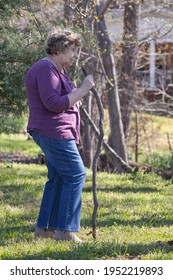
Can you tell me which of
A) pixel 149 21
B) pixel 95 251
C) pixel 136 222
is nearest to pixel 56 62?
pixel 95 251

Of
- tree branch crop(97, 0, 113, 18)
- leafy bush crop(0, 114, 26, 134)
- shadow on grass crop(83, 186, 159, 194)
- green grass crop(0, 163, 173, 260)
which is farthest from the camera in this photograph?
tree branch crop(97, 0, 113, 18)

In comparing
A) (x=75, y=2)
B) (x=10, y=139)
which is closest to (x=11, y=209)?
(x=75, y=2)

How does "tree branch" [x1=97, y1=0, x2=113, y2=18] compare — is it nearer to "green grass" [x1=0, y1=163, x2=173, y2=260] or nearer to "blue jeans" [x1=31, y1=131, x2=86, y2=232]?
"green grass" [x1=0, y1=163, x2=173, y2=260]

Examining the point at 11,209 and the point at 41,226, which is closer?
the point at 41,226

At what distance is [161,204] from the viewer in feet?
28.6

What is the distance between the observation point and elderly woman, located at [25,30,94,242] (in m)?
5.99

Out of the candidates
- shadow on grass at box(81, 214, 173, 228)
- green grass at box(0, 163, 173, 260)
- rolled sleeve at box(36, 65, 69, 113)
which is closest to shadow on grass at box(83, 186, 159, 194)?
green grass at box(0, 163, 173, 260)

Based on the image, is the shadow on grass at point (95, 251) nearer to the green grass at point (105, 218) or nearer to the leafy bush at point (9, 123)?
the green grass at point (105, 218)

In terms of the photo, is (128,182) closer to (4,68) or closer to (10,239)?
(4,68)

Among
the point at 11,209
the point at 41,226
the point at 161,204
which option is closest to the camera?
the point at 41,226

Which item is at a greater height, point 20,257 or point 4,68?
point 4,68

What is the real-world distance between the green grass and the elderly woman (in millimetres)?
326

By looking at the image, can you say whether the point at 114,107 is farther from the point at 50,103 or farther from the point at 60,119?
the point at 50,103
